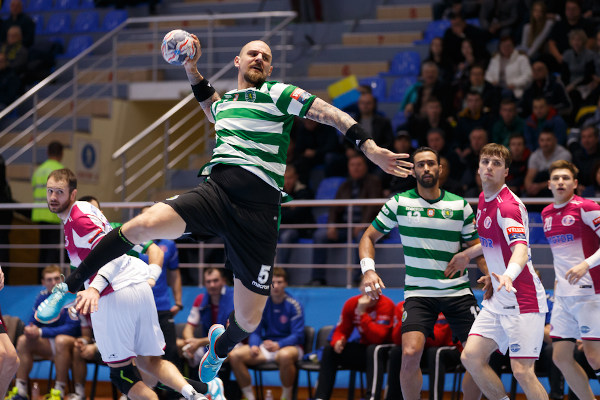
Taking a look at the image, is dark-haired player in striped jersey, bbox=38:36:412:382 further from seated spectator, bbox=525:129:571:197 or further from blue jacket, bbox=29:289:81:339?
seated spectator, bbox=525:129:571:197

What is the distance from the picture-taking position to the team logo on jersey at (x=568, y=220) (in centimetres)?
846

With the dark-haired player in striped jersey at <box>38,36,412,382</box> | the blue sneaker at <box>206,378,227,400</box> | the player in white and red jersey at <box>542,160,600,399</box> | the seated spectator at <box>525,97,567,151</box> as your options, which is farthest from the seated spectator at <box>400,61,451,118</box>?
the dark-haired player in striped jersey at <box>38,36,412,382</box>

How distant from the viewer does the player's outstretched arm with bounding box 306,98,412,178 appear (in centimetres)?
583

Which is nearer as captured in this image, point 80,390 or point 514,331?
point 514,331

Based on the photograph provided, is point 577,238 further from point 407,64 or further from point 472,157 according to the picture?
point 407,64

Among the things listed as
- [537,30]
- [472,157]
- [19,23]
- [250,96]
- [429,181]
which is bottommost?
[429,181]

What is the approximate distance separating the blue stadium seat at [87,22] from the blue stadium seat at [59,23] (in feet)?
0.57

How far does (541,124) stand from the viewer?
1266 centimetres

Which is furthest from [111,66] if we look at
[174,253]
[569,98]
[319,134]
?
[569,98]

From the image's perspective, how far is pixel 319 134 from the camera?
13.9 meters

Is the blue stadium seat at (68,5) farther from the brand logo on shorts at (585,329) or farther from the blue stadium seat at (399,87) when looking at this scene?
the brand logo on shorts at (585,329)

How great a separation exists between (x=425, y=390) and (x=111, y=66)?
956 cm

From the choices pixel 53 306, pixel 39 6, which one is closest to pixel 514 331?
pixel 53 306

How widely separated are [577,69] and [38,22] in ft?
37.0
